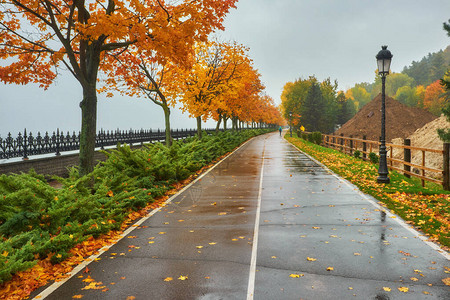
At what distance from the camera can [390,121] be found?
67.5 m

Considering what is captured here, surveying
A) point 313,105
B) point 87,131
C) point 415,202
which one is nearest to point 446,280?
point 415,202

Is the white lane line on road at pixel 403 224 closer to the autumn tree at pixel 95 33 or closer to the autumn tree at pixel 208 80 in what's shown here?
the autumn tree at pixel 95 33

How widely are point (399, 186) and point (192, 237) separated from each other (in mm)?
8731

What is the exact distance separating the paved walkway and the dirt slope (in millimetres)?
61212

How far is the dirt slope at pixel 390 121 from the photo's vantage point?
6544cm

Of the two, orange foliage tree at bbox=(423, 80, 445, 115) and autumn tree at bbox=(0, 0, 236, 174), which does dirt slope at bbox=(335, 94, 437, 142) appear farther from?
autumn tree at bbox=(0, 0, 236, 174)

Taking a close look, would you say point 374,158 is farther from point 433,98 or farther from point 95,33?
point 433,98

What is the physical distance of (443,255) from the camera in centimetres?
624

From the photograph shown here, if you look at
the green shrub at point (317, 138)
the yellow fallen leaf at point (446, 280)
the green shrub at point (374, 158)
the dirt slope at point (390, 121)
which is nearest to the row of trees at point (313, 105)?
the dirt slope at point (390, 121)

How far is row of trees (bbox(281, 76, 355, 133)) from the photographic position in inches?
3029

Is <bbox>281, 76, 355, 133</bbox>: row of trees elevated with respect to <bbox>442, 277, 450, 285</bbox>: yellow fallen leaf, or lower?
elevated

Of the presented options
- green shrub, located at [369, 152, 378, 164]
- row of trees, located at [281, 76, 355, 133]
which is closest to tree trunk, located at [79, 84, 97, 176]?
green shrub, located at [369, 152, 378, 164]

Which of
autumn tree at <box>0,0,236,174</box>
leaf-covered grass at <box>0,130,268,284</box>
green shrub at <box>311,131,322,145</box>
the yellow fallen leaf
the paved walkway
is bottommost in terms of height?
A: the yellow fallen leaf

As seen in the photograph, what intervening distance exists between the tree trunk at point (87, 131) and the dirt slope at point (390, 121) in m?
62.2
